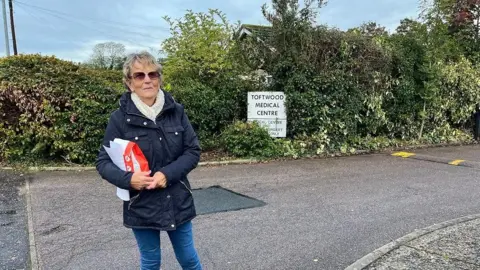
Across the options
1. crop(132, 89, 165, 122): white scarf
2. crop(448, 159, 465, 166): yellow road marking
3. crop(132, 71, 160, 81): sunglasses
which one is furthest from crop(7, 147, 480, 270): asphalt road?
crop(132, 71, 160, 81): sunglasses

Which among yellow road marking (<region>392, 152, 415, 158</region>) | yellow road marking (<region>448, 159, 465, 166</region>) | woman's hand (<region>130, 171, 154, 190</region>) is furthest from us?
yellow road marking (<region>392, 152, 415, 158</region>)

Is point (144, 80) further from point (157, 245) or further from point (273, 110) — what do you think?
point (273, 110)

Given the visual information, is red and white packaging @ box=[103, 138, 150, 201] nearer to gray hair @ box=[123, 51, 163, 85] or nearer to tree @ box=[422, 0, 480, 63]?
gray hair @ box=[123, 51, 163, 85]

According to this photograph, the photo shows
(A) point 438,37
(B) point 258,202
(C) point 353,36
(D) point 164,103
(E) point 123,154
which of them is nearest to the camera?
(E) point 123,154

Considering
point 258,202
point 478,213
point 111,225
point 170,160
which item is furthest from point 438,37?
point 170,160

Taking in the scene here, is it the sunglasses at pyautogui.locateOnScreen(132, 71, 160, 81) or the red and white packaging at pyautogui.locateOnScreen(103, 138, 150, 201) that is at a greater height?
the sunglasses at pyautogui.locateOnScreen(132, 71, 160, 81)

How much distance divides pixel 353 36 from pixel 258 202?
5513mm

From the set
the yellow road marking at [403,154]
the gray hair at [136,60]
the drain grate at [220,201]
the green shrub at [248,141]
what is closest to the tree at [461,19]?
the yellow road marking at [403,154]

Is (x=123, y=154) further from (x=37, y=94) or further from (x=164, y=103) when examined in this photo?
(x=37, y=94)

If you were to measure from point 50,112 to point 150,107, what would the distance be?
614cm

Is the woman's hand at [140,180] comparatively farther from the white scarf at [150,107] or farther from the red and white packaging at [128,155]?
the white scarf at [150,107]

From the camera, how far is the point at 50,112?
788 cm

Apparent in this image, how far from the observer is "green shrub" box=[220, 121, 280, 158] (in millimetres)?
8844

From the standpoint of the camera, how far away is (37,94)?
793 cm
